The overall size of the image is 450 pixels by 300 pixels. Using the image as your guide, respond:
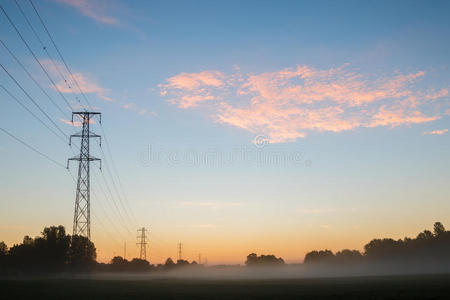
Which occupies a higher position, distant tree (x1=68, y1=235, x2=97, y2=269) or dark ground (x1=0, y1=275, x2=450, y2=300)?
distant tree (x1=68, y1=235, x2=97, y2=269)

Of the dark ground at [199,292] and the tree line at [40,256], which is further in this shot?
the tree line at [40,256]

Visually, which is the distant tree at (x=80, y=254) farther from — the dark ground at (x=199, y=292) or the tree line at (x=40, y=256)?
the tree line at (x=40, y=256)

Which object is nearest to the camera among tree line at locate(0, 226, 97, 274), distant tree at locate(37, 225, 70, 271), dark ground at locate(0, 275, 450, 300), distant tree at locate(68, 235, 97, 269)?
dark ground at locate(0, 275, 450, 300)

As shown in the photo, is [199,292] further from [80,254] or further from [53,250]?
[53,250]

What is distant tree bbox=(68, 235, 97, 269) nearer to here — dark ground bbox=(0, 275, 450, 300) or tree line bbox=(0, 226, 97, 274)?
dark ground bbox=(0, 275, 450, 300)

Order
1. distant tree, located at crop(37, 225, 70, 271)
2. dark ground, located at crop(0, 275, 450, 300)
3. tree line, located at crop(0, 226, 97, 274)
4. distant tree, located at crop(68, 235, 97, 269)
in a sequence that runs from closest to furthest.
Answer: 1. dark ground, located at crop(0, 275, 450, 300)
2. distant tree, located at crop(68, 235, 97, 269)
3. tree line, located at crop(0, 226, 97, 274)
4. distant tree, located at crop(37, 225, 70, 271)

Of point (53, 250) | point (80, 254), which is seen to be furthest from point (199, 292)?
point (53, 250)

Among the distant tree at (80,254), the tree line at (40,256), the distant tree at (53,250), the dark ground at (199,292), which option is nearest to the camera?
the dark ground at (199,292)

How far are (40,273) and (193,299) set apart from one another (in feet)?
352

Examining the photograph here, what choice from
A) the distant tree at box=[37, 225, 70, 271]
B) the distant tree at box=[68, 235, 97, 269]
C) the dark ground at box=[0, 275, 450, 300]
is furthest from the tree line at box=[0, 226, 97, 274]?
the dark ground at box=[0, 275, 450, 300]

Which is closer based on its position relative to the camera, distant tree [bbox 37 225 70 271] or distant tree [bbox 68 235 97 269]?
distant tree [bbox 68 235 97 269]

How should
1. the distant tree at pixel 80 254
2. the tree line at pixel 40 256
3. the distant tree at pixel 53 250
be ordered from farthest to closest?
the distant tree at pixel 53 250
the tree line at pixel 40 256
the distant tree at pixel 80 254

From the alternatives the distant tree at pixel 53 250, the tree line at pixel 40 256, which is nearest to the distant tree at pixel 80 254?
the tree line at pixel 40 256

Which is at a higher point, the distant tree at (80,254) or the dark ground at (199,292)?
the distant tree at (80,254)
